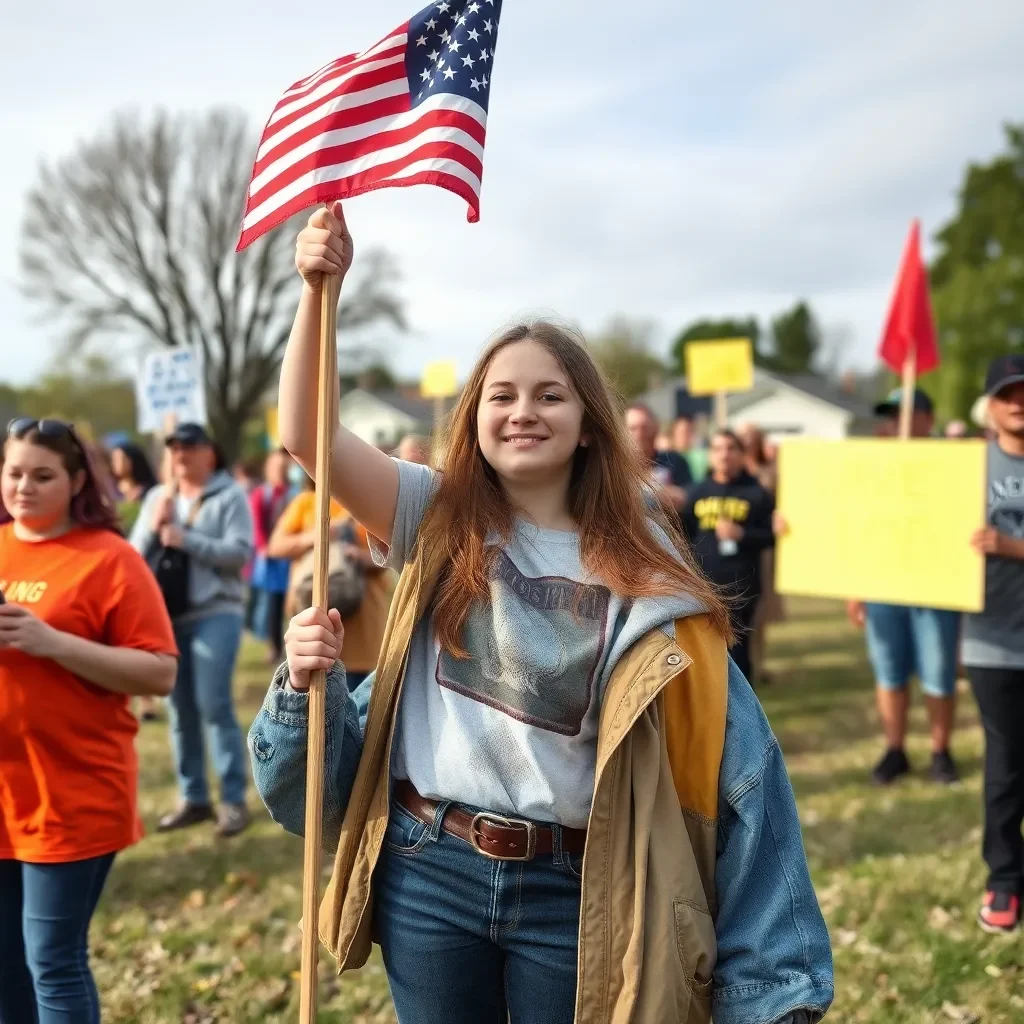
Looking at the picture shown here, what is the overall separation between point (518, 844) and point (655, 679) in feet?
1.27

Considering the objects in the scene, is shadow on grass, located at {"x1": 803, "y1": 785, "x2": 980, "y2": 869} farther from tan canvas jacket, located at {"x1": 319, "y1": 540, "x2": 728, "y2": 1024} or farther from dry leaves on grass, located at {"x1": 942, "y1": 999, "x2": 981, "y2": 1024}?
tan canvas jacket, located at {"x1": 319, "y1": 540, "x2": 728, "y2": 1024}

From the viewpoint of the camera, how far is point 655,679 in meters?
1.81

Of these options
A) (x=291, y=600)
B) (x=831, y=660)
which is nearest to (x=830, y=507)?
(x=291, y=600)

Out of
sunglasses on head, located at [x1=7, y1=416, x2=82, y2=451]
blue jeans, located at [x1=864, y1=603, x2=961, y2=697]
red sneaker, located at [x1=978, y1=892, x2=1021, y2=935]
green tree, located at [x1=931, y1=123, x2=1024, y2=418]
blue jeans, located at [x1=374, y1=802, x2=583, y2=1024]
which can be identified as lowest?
red sneaker, located at [x1=978, y1=892, x2=1021, y2=935]

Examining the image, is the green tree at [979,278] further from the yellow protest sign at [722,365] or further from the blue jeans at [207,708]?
the blue jeans at [207,708]

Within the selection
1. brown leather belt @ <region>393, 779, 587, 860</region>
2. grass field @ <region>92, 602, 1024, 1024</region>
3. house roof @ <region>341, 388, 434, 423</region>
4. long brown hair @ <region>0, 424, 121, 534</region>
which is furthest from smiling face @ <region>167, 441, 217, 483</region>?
house roof @ <region>341, 388, 434, 423</region>

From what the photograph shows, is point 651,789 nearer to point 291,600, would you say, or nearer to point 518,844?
point 518,844

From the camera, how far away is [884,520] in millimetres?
4945

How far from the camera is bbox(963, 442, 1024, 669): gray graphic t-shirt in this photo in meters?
3.96

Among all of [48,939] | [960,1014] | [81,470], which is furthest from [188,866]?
[960,1014]

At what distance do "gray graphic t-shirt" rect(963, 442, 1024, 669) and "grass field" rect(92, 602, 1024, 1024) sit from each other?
1.04 m

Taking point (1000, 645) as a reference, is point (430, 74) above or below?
above

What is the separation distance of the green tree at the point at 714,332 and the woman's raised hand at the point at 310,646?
8382cm

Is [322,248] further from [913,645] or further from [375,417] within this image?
[375,417]
